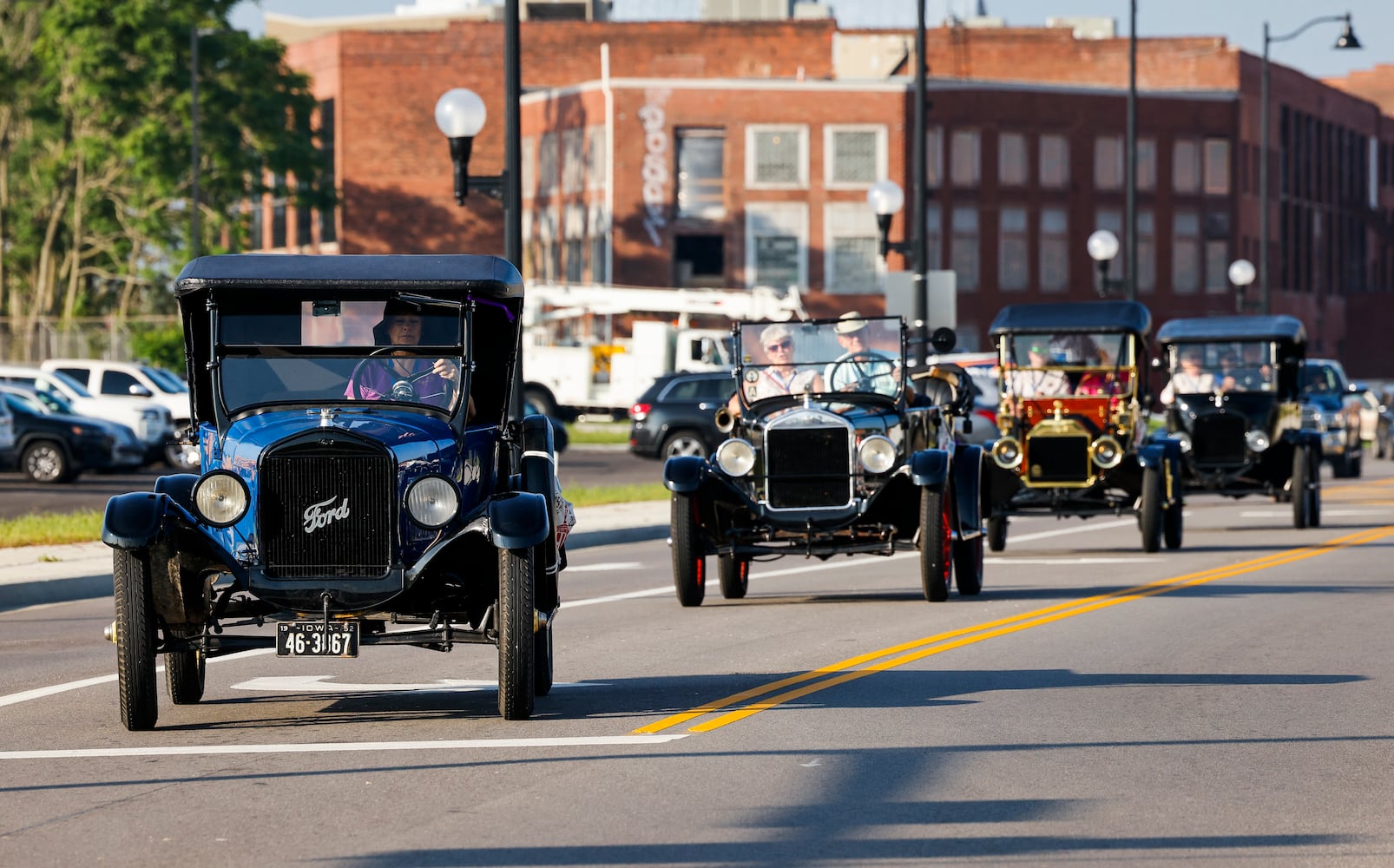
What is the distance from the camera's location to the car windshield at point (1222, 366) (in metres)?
26.6

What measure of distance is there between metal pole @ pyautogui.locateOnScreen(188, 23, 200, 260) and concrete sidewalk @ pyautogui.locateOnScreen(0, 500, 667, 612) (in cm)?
2492

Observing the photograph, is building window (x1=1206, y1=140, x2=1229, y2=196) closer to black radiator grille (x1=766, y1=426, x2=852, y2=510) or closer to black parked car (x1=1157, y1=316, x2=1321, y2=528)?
black parked car (x1=1157, y1=316, x2=1321, y2=528)

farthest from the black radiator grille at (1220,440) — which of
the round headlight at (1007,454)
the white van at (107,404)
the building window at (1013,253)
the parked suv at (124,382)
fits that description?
the building window at (1013,253)

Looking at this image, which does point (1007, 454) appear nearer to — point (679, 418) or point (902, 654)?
point (902, 654)

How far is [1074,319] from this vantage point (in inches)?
909

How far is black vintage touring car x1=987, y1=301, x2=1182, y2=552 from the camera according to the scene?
2166cm

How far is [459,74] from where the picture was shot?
84312mm

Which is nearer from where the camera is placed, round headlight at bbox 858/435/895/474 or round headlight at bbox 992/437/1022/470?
round headlight at bbox 858/435/895/474

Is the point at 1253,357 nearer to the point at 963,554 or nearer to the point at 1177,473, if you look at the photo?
the point at 1177,473

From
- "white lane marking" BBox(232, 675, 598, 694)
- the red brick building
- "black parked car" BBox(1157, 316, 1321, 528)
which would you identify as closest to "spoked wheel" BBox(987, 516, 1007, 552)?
"black parked car" BBox(1157, 316, 1321, 528)

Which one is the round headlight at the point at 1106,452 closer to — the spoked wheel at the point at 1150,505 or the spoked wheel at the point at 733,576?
the spoked wheel at the point at 1150,505

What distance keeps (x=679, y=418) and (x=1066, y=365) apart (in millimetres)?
17464

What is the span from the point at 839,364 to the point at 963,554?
1.77m

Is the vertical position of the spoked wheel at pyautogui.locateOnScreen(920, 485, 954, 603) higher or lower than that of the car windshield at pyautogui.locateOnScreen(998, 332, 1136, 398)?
lower
